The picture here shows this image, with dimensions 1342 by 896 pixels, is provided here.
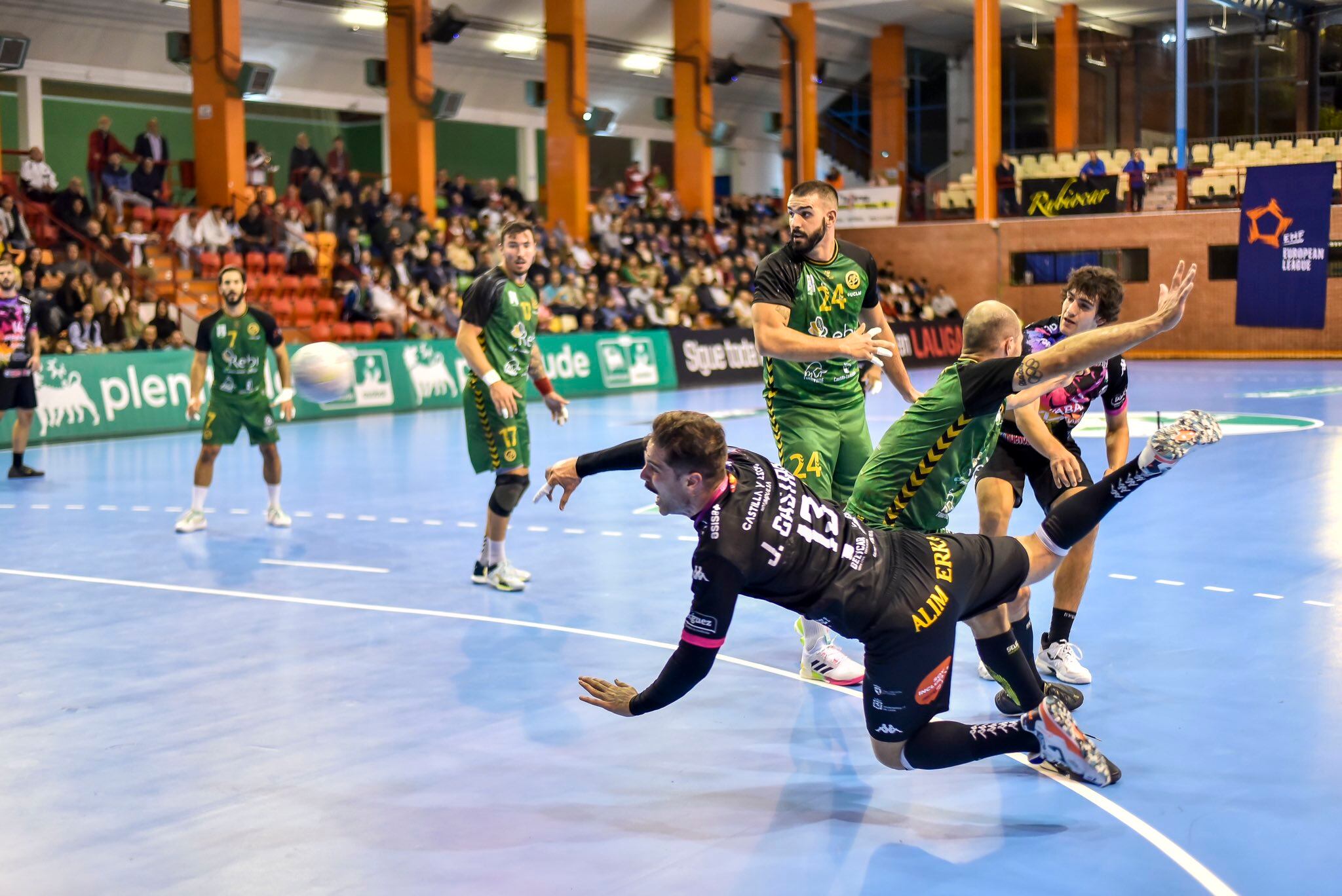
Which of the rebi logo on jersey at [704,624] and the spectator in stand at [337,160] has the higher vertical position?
the spectator in stand at [337,160]

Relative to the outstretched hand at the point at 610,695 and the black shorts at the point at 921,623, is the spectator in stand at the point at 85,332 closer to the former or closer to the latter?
the outstretched hand at the point at 610,695

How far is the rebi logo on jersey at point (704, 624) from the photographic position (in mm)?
3764

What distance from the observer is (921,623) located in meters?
4.02

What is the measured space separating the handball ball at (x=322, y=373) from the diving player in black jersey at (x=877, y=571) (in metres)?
5.48

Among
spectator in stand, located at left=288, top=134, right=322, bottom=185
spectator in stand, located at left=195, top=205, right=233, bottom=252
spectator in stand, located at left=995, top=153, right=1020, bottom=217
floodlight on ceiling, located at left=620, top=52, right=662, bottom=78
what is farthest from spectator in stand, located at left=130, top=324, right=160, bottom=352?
spectator in stand, located at left=995, top=153, right=1020, bottom=217

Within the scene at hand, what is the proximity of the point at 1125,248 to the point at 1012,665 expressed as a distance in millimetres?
28398

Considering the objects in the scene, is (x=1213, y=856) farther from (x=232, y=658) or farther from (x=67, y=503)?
(x=67, y=503)

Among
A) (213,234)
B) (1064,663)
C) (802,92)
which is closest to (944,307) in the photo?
(802,92)

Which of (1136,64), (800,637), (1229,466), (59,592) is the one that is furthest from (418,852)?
(1136,64)

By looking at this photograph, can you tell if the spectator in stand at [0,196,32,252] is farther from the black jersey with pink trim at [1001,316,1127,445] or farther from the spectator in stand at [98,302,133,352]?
the black jersey with pink trim at [1001,316,1127,445]

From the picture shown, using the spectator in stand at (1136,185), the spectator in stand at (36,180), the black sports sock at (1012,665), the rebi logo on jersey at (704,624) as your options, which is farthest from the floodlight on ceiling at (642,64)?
the rebi logo on jersey at (704,624)

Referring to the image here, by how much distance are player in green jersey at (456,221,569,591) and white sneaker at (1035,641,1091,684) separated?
3207mm

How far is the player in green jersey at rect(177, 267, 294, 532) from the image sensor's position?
33.3 feet

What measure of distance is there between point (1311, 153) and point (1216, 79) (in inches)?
201
